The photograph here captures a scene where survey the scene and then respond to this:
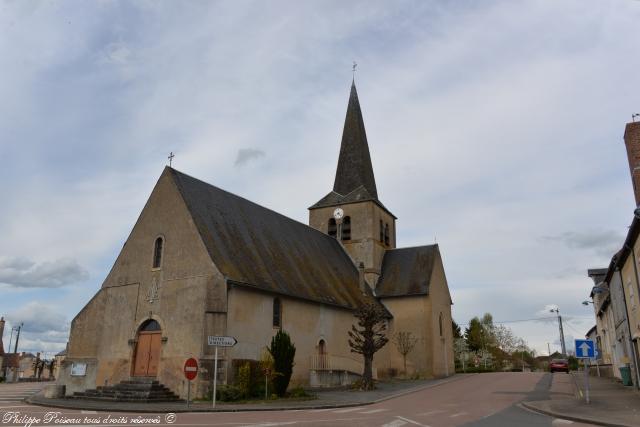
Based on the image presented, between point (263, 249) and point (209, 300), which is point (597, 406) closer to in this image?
point (209, 300)

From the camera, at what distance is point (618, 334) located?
25469 mm

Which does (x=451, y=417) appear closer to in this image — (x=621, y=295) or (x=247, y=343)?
(x=247, y=343)

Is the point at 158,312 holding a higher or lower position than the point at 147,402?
higher

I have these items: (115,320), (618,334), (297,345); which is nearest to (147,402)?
(115,320)

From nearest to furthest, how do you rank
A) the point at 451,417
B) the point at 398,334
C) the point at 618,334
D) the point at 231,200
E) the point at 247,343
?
the point at 451,417 < the point at 247,343 < the point at 618,334 < the point at 231,200 < the point at 398,334

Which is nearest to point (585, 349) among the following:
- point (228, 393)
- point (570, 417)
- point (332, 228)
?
point (570, 417)

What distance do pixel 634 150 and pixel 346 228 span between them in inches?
845

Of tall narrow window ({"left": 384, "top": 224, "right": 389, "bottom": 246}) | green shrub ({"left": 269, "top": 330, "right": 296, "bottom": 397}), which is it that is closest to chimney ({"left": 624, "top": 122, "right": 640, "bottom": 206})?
green shrub ({"left": 269, "top": 330, "right": 296, "bottom": 397})

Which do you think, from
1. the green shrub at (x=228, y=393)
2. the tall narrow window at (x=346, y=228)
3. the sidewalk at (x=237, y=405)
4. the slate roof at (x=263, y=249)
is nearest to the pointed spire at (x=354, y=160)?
the tall narrow window at (x=346, y=228)

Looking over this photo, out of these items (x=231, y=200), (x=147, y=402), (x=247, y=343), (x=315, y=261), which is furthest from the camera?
(x=315, y=261)

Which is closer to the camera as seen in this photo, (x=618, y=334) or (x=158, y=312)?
(x=158, y=312)

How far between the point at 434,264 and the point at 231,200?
52.4ft

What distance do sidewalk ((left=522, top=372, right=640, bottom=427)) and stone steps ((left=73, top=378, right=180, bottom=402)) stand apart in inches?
506

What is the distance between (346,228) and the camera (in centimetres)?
3897
